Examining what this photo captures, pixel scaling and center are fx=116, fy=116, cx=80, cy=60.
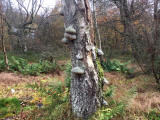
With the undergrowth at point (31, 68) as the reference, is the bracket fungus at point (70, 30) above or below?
above

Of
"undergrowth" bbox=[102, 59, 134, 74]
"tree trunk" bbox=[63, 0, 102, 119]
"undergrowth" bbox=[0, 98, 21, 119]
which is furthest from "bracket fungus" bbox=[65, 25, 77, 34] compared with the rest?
"undergrowth" bbox=[102, 59, 134, 74]

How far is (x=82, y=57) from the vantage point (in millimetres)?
2258

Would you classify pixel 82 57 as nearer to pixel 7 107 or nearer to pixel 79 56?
pixel 79 56

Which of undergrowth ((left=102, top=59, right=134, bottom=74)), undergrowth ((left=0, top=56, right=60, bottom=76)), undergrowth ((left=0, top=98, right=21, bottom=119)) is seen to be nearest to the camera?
undergrowth ((left=0, top=98, right=21, bottom=119))

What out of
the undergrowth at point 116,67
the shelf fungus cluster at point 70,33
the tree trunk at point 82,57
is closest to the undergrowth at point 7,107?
the tree trunk at point 82,57

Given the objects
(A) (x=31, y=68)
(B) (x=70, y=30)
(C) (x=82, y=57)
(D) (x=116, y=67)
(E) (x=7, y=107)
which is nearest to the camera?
(B) (x=70, y=30)

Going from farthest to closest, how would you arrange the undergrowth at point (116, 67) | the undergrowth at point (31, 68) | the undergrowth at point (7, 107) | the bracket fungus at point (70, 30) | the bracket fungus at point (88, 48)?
the undergrowth at point (116, 67) → the undergrowth at point (31, 68) → the undergrowth at point (7, 107) → the bracket fungus at point (88, 48) → the bracket fungus at point (70, 30)

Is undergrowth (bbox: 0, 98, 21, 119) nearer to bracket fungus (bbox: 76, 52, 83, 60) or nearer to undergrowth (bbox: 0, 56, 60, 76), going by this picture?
bracket fungus (bbox: 76, 52, 83, 60)

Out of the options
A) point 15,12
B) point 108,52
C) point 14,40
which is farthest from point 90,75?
point 15,12

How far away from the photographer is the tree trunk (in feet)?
7.35

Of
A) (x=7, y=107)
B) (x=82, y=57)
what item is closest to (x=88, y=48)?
(x=82, y=57)

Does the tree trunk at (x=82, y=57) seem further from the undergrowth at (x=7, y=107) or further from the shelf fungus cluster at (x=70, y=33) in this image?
the undergrowth at (x=7, y=107)

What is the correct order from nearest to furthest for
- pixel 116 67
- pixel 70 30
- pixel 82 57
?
pixel 70 30
pixel 82 57
pixel 116 67

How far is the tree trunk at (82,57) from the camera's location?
224cm
